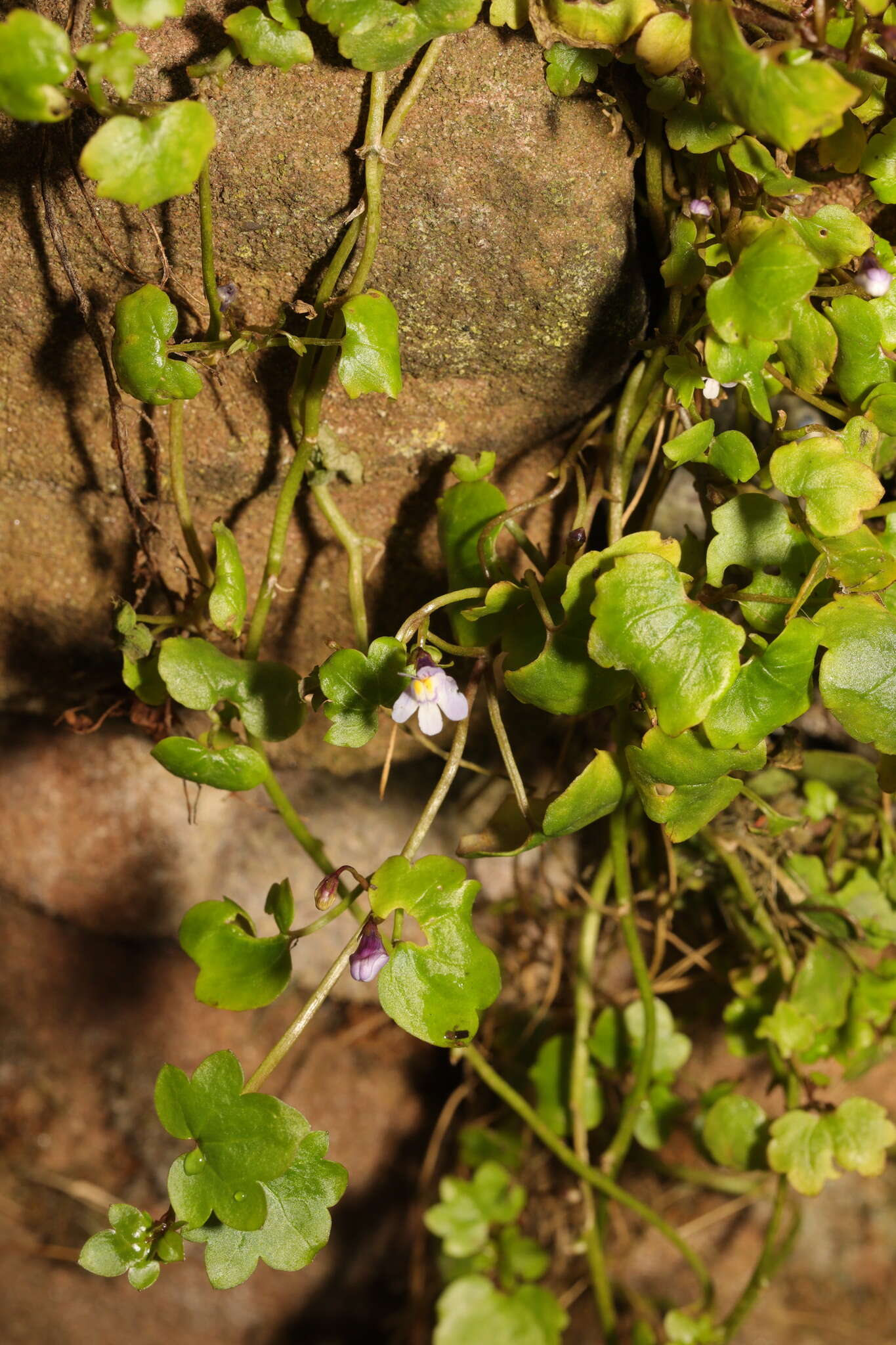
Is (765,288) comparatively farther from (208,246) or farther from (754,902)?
(754,902)

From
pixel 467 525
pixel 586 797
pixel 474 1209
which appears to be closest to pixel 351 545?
pixel 467 525

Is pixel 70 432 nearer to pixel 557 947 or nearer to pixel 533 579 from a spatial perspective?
pixel 533 579

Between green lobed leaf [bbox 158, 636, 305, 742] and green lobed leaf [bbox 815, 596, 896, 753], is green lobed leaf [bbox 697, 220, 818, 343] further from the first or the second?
green lobed leaf [bbox 158, 636, 305, 742]

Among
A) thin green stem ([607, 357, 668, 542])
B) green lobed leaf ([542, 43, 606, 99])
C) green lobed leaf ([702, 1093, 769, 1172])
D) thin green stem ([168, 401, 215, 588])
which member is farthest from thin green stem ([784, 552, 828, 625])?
green lobed leaf ([702, 1093, 769, 1172])

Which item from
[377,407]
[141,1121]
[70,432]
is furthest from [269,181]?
[141,1121]

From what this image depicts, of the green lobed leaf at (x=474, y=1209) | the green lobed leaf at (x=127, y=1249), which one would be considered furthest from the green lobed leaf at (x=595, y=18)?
the green lobed leaf at (x=474, y=1209)

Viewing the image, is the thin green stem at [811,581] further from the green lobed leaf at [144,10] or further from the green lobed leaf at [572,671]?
the green lobed leaf at [144,10]
